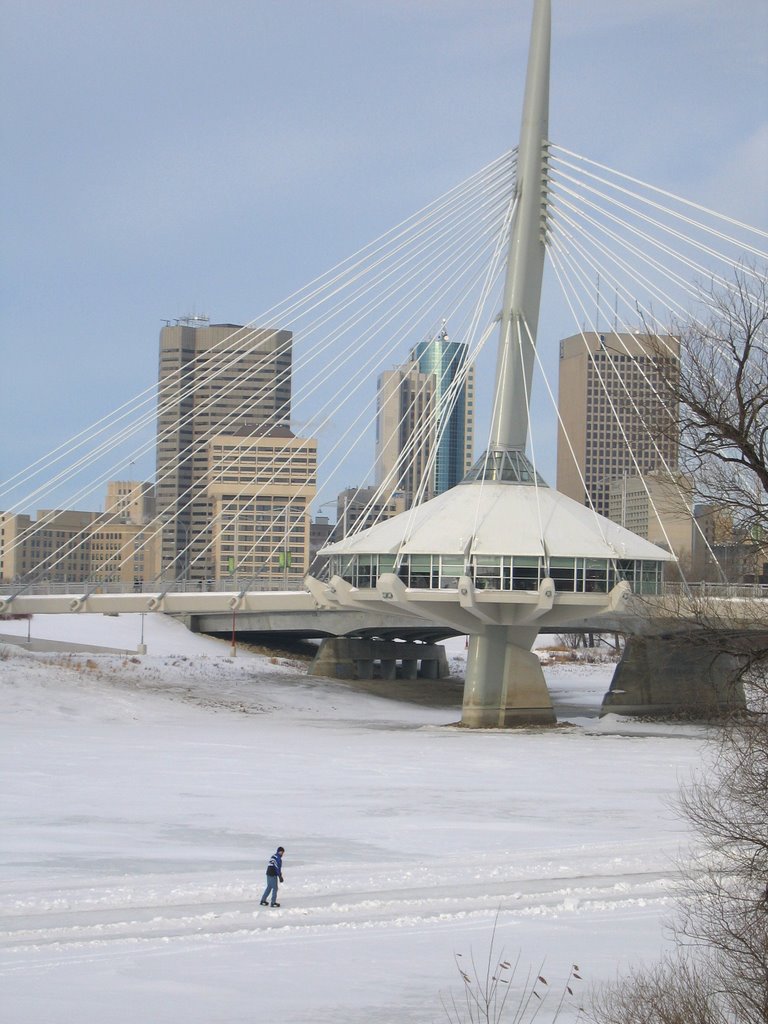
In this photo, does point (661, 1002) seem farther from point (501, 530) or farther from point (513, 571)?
point (501, 530)

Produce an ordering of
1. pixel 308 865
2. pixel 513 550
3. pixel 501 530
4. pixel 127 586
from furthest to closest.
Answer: pixel 127 586
pixel 501 530
pixel 513 550
pixel 308 865

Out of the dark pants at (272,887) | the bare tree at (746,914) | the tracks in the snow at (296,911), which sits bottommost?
the tracks in the snow at (296,911)

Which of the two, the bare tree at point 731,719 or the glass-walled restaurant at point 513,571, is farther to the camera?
the glass-walled restaurant at point 513,571

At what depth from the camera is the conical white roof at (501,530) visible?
59.4 metres

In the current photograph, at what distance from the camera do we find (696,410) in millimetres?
14562

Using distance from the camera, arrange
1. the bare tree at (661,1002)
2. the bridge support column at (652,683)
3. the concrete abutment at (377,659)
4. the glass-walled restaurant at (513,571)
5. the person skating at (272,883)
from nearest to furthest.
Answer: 1. the bare tree at (661,1002)
2. the person skating at (272,883)
3. the glass-walled restaurant at (513,571)
4. the bridge support column at (652,683)
5. the concrete abutment at (377,659)

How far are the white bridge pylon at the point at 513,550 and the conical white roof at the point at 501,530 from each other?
2.6 inches

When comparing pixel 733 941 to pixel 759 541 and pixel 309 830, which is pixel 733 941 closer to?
pixel 759 541

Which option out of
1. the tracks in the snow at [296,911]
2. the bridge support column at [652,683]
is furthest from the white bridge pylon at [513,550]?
the tracks in the snow at [296,911]

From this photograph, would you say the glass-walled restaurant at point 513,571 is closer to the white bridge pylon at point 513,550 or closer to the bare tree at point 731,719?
the white bridge pylon at point 513,550

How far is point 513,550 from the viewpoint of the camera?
5903 centimetres

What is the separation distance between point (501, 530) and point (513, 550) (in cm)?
145

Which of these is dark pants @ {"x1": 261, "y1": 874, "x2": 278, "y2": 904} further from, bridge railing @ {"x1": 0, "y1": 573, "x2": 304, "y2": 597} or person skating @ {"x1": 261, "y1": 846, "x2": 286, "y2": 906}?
bridge railing @ {"x1": 0, "y1": 573, "x2": 304, "y2": 597}

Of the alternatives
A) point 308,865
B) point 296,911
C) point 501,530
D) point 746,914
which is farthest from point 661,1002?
point 501,530
